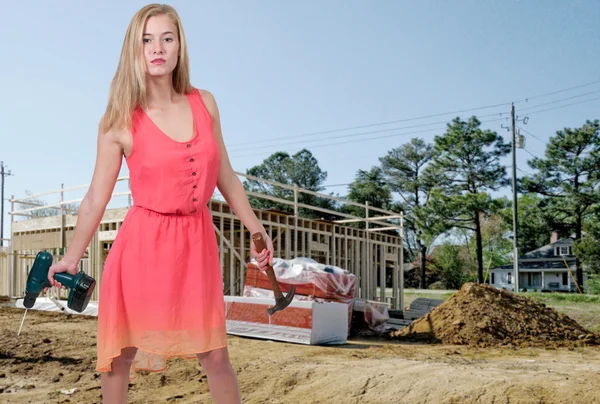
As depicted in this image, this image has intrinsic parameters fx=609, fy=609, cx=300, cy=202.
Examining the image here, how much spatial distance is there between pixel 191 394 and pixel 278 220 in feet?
29.1

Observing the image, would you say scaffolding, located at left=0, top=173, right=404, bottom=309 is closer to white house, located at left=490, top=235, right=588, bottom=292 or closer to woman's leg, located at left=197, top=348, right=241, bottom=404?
woman's leg, located at left=197, top=348, right=241, bottom=404

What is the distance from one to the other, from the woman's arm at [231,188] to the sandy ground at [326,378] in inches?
130

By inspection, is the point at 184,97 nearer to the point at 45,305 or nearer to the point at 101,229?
the point at 101,229

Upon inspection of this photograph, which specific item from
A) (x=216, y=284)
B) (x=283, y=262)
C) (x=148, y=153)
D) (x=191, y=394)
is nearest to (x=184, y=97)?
(x=148, y=153)

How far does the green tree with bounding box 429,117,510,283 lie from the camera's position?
34.2 m

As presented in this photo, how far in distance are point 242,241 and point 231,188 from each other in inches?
436

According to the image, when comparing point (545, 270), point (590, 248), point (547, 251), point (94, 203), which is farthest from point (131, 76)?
point (545, 270)

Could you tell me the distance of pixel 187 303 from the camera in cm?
202

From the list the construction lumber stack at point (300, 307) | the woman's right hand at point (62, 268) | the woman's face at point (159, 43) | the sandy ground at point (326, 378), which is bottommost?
the sandy ground at point (326, 378)

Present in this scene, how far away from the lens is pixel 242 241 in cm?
1327

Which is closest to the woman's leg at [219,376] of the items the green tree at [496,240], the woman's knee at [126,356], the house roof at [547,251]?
the woman's knee at [126,356]

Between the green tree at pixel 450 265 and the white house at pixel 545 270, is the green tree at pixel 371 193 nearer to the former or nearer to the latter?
the green tree at pixel 450 265

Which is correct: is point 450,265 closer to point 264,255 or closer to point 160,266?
point 264,255

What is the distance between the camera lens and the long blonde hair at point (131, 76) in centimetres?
205
